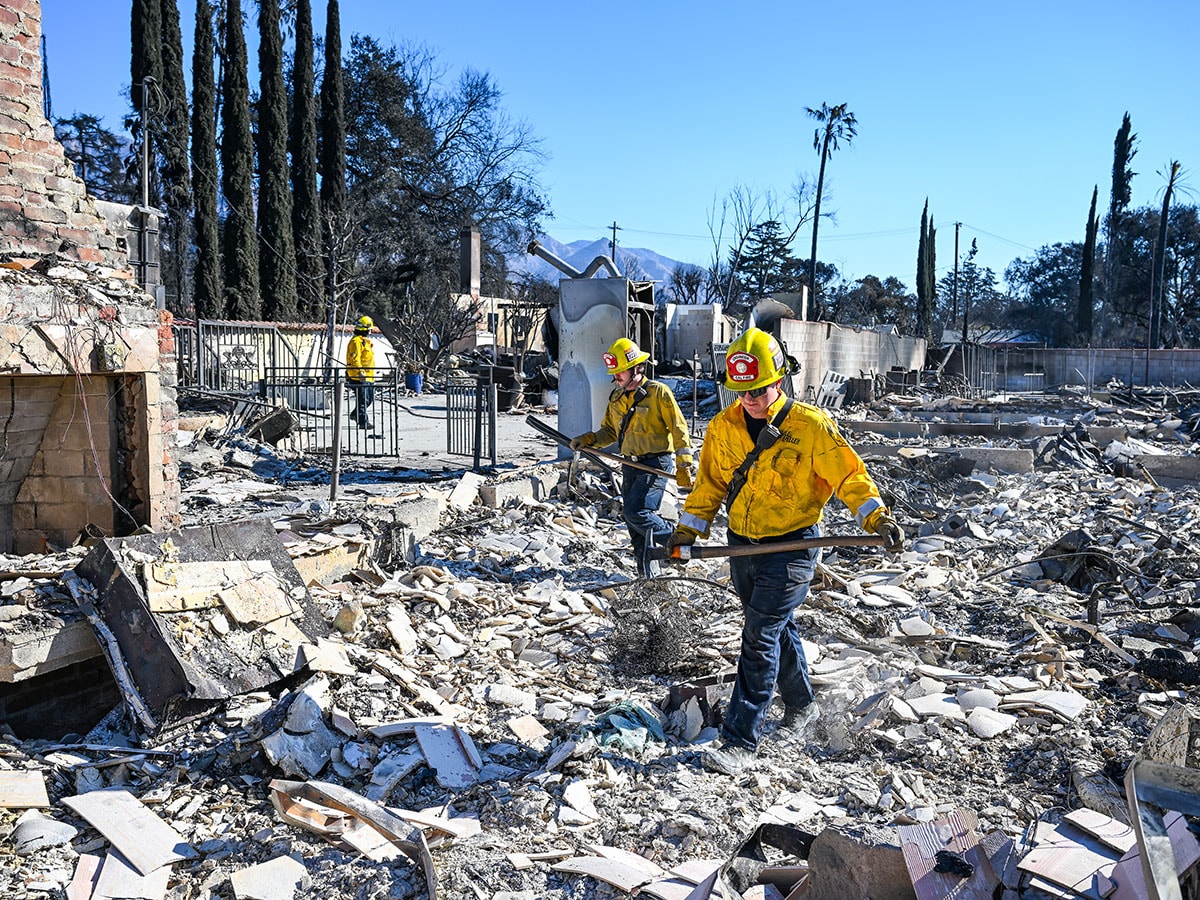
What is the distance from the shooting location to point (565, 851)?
11.4 ft

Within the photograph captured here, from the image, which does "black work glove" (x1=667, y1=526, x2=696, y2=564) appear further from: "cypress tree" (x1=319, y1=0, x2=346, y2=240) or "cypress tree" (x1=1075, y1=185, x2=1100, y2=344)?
"cypress tree" (x1=1075, y1=185, x2=1100, y2=344)

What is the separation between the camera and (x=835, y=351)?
21.6 metres

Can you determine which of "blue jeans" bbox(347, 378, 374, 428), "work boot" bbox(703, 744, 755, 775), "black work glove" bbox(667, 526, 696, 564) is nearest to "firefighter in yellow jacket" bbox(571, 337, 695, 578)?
"black work glove" bbox(667, 526, 696, 564)

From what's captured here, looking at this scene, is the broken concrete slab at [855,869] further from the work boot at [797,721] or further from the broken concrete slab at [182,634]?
the broken concrete slab at [182,634]

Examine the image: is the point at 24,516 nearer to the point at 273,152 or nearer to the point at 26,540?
the point at 26,540

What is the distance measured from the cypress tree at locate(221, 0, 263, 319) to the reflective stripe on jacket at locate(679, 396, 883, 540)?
26.1 m

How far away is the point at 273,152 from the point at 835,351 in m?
18.4

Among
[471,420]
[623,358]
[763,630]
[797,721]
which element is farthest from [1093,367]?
[763,630]

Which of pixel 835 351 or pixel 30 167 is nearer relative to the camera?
pixel 30 167

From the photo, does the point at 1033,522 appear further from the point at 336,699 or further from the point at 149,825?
the point at 149,825

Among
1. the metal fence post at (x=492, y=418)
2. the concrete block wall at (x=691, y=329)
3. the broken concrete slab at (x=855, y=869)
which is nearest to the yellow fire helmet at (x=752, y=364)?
the broken concrete slab at (x=855, y=869)

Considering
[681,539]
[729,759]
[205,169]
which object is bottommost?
[729,759]

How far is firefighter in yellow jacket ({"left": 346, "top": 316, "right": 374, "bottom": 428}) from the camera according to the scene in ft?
39.8

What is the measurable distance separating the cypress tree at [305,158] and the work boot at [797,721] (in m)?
26.8
